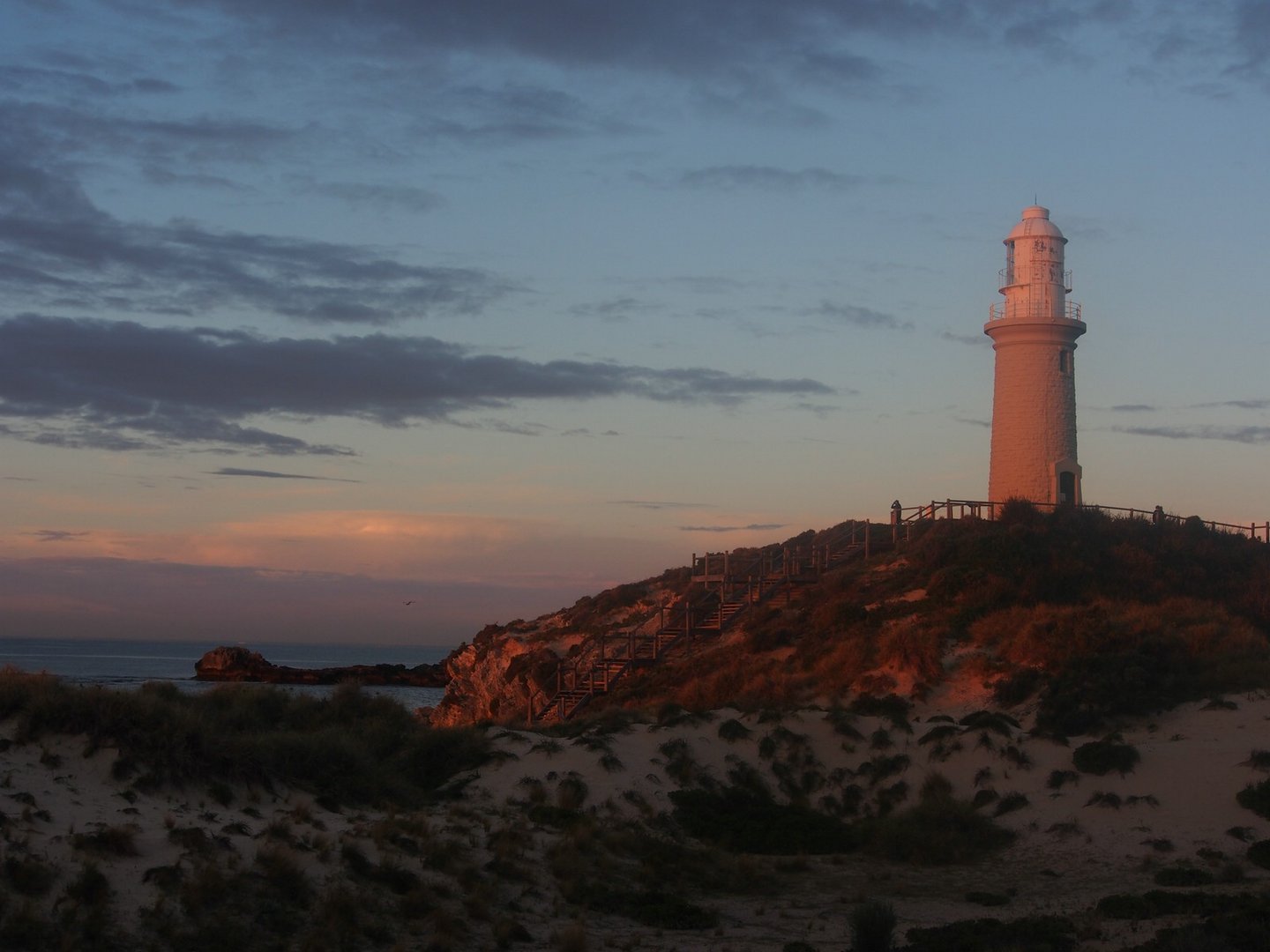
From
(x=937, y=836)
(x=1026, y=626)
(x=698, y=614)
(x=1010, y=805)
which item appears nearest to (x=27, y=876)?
(x=937, y=836)

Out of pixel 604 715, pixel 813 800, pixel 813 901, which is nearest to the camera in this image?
pixel 813 901

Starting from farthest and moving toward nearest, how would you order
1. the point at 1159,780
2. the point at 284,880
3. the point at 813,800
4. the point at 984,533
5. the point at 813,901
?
1. the point at 984,533
2. the point at 813,800
3. the point at 1159,780
4. the point at 813,901
5. the point at 284,880

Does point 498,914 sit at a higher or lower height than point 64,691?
lower

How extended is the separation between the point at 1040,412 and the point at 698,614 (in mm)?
13948

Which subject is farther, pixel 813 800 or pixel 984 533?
pixel 984 533

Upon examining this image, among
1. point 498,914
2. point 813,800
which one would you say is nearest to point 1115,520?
point 813,800

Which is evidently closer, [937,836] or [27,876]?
[27,876]

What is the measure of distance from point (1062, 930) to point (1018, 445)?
2972cm

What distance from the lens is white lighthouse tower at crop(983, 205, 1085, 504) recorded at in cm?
4353

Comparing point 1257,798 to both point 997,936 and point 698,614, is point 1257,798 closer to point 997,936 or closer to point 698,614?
point 997,936

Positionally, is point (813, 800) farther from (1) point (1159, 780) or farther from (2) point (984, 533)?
(2) point (984, 533)

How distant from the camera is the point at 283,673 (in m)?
99.0

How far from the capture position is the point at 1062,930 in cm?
1589

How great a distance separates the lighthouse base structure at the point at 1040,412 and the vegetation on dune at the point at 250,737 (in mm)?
25259
